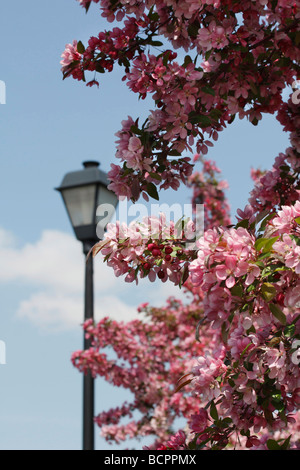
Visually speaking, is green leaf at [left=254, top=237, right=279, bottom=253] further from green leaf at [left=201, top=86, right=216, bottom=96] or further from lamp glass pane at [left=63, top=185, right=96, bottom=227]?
lamp glass pane at [left=63, top=185, right=96, bottom=227]

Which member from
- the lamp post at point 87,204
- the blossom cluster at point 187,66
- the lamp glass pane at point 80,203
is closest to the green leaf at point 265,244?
the blossom cluster at point 187,66

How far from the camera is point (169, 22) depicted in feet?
13.3

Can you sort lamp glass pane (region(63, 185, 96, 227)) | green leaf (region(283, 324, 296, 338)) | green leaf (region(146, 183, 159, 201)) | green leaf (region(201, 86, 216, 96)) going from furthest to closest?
lamp glass pane (region(63, 185, 96, 227))
green leaf (region(146, 183, 159, 201))
green leaf (region(201, 86, 216, 96))
green leaf (region(283, 324, 296, 338))

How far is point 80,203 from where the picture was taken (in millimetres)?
8648

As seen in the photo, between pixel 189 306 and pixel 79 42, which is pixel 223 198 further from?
pixel 79 42

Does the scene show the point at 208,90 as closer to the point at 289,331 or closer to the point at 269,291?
the point at 269,291

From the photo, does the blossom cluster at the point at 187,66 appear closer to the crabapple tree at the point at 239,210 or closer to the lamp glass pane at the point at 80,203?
the crabapple tree at the point at 239,210

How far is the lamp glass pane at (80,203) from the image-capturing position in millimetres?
8516

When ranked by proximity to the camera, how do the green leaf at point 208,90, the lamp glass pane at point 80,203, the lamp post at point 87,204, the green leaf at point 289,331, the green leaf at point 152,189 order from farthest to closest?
the lamp glass pane at point 80,203
the lamp post at point 87,204
the green leaf at point 152,189
the green leaf at point 208,90
the green leaf at point 289,331

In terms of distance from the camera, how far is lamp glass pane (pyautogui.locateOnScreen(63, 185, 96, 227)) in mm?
8516

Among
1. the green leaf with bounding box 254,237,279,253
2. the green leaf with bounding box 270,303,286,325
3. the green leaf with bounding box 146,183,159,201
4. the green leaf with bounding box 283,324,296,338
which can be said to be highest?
the green leaf with bounding box 146,183,159,201

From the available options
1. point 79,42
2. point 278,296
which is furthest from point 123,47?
point 278,296

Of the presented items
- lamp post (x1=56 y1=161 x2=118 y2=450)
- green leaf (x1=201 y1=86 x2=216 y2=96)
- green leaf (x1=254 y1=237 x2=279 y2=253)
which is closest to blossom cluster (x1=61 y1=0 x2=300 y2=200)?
green leaf (x1=201 y1=86 x2=216 y2=96)

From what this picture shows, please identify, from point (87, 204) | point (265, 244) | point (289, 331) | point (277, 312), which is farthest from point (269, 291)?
point (87, 204)
